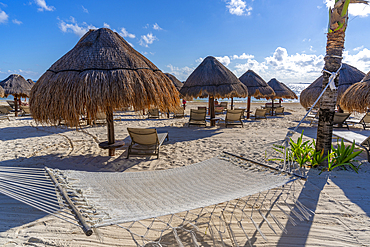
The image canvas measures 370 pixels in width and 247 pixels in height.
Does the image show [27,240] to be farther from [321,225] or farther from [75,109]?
[321,225]

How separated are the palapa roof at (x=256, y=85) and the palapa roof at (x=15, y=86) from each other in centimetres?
1486

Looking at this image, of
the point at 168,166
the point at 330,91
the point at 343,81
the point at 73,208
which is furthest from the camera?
the point at 343,81

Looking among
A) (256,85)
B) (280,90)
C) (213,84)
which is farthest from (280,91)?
(213,84)

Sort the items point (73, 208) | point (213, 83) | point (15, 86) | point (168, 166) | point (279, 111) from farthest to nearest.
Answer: point (279, 111) → point (15, 86) → point (213, 83) → point (168, 166) → point (73, 208)

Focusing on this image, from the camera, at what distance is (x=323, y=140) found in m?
3.52

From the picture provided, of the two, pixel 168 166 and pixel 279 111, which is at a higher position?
pixel 279 111

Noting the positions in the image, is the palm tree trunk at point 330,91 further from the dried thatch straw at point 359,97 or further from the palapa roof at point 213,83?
the palapa roof at point 213,83

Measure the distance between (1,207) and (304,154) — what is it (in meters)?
4.84

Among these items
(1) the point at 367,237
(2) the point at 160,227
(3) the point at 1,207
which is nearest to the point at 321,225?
(1) the point at 367,237

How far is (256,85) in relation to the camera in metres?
11.6

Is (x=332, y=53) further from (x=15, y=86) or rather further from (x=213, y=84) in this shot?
(x=15, y=86)

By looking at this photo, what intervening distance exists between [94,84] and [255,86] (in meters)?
10.2

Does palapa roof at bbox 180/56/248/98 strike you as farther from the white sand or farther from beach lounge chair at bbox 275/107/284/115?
beach lounge chair at bbox 275/107/284/115

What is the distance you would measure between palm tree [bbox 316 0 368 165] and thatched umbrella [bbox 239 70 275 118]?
7.88m
